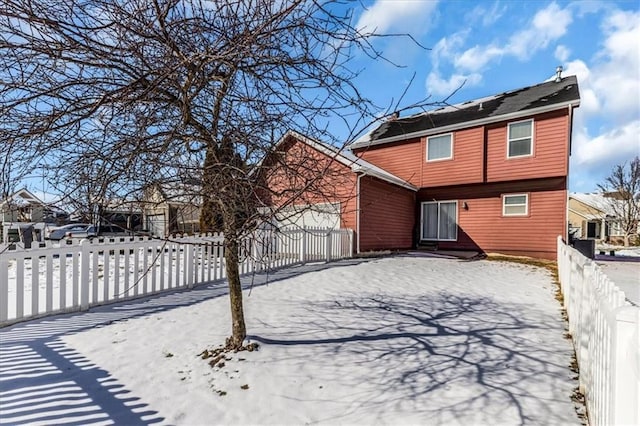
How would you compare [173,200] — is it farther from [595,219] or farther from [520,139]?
[595,219]

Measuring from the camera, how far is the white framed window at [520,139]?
12383mm

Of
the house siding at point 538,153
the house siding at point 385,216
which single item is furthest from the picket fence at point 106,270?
the house siding at point 538,153

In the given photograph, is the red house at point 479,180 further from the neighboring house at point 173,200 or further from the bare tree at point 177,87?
the bare tree at point 177,87

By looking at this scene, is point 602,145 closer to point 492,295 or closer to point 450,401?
point 492,295

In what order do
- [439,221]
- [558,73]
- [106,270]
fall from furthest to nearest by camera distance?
[439,221]
[558,73]
[106,270]

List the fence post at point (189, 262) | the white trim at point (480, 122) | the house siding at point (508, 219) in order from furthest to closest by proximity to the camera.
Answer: the house siding at point (508, 219)
the white trim at point (480, 122)
the fence post at point (189, 262)

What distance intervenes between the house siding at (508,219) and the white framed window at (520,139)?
1127mm

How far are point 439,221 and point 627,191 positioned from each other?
21.4 meters

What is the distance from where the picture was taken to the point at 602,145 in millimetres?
32531

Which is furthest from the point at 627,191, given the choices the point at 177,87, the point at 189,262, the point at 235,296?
the point at 177,87

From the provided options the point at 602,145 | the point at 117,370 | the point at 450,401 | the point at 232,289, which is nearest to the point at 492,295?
the point at 450,401

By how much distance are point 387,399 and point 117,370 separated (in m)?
2.56

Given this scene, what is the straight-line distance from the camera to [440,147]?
1428 cm

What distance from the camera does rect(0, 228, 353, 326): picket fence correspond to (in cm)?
448
